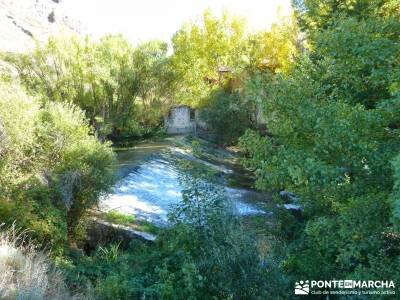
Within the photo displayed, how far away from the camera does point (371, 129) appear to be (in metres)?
6.33

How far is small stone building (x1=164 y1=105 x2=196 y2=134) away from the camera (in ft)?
137

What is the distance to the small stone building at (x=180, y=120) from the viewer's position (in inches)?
1640

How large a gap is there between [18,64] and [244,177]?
1554 cm

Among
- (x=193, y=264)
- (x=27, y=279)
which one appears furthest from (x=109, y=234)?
(x=193, y=264)

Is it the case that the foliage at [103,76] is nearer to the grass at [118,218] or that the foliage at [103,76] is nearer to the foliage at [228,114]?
the foliage at [228,114]

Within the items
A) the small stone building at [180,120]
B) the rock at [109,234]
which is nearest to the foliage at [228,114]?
the small stone building at [180,120]

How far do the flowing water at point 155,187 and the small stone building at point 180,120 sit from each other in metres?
13.2

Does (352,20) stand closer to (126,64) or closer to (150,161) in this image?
(150,161)

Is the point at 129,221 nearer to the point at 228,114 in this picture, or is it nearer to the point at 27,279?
the point at 27,279

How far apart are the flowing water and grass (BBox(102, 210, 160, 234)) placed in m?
0.54

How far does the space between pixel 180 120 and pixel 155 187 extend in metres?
24.0

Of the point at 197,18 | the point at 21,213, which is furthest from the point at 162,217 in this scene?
the point at 197,18

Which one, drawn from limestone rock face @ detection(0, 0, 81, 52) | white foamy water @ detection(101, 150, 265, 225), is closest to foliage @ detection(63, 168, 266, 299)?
white foamy water @ detection(101, 150, 265, 225)

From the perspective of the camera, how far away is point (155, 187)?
1925 cm
